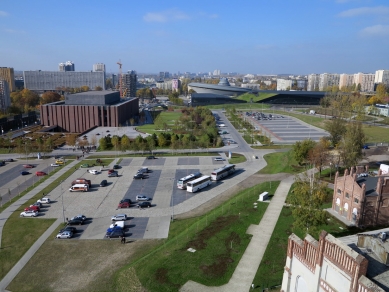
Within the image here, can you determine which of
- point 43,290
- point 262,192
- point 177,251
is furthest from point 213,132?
point 43,290

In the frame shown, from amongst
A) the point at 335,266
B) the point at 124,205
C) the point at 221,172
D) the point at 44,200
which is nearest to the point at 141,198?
the point at 124,205

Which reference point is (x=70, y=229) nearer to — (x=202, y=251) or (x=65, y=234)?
(x=65, y=234)

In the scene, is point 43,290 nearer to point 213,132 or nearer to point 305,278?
point 305,278

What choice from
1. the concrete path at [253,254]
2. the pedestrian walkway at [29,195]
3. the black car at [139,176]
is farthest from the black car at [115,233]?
the black car at [139,176]

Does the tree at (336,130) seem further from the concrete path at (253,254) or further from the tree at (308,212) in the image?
the tree at (308,212)

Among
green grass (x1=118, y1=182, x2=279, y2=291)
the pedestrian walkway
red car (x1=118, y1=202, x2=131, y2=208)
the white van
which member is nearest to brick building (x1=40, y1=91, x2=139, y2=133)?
the pedestrian walkway

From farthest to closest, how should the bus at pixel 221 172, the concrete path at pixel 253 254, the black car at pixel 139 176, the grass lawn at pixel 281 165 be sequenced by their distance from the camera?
the grass lawn at pixel 281 165, the black car at pixel 139 176, the bus at pixel 221 172, the concrete path at pixel 253 254

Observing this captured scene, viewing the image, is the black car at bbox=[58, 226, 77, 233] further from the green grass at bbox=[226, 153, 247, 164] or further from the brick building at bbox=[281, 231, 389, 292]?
the green grass at bbox=[226, 153, 247, 164]
